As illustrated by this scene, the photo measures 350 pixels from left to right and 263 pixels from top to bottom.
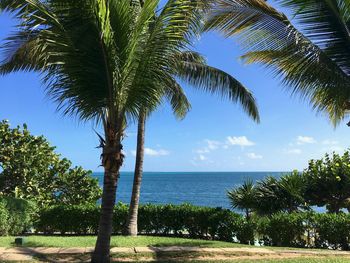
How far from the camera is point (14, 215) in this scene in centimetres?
1313

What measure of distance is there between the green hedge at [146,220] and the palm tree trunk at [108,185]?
5742mm

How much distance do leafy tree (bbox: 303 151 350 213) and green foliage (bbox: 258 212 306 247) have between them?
2.60 meters

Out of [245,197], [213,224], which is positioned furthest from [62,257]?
[245,197]

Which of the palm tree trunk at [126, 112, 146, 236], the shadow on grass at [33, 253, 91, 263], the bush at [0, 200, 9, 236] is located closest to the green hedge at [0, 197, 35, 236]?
the bush at [0, 200, 9, 236]

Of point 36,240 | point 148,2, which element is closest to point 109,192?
point 148,2

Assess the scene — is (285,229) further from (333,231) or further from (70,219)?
(70,219)

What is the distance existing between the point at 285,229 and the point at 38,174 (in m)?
9.55

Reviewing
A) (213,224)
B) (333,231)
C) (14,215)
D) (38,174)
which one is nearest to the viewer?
(333,231)

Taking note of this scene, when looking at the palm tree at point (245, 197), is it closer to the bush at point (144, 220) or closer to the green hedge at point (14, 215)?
the bush at point (144, 220)

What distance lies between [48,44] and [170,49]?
2.14m

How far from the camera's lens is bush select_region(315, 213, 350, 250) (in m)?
11.2

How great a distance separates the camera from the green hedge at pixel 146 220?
44.0 feet

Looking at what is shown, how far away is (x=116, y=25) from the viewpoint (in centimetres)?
724

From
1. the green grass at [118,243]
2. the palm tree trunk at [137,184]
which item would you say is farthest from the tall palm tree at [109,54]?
the palm tree trunk at [137,184]
